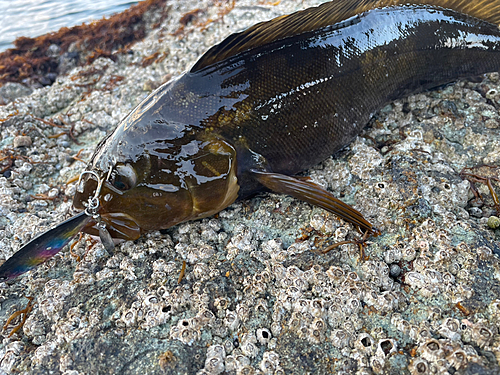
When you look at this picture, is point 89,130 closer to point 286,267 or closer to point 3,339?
point 3,339

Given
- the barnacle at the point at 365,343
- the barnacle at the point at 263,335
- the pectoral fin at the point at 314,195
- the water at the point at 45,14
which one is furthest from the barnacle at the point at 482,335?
the water at the point at 45,14

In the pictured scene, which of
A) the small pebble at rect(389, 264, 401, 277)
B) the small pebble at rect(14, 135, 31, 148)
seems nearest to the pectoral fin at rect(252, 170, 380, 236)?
the small pebble at rect(389, 264, 401, 277)

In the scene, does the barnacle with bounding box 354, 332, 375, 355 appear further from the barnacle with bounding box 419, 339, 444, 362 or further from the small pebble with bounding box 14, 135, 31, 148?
the small pebble with bounding box 14, 135, 31, 148

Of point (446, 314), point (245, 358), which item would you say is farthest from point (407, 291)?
point (245, 358)

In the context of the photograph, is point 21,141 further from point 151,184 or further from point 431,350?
point 431,350

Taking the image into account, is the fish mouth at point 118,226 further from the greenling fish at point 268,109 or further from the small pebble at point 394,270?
the small pebble at point 394,270

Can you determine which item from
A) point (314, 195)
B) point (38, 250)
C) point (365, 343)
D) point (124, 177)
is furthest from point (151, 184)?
point (365, 343)

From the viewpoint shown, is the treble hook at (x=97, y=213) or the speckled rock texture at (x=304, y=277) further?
the treble hook at (x=97, y=213)
